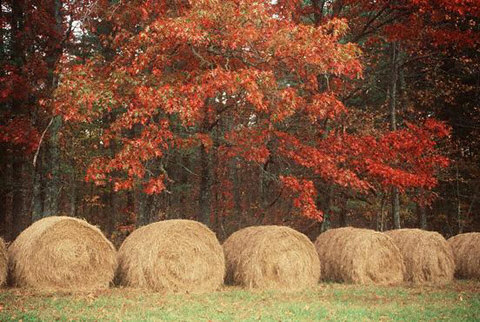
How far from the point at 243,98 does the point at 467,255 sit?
7.70m

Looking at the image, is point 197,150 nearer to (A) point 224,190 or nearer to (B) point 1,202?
(A) point 224,190

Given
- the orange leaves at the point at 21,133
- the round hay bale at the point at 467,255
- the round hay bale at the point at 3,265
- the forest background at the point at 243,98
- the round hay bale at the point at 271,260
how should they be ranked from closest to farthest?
the round hay bale at the point at 3,265 → the round hay bale at the point at 271,260 → the forest background at the point at 243,98 → the round hay bale at the point at 467,255 → the orange leaves at the point at 21,133

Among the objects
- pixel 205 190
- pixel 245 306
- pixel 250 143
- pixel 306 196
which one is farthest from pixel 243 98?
pixel 245 306

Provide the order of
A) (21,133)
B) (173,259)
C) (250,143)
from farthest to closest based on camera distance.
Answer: (21,133) < (250,143) < (173,259)

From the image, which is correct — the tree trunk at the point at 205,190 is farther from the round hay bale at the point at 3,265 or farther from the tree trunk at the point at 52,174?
the round hay bale at the point at 3,265

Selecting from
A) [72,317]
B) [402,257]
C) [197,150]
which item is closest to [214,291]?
[72,317]

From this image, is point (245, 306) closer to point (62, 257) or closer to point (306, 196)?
point (62, 257)

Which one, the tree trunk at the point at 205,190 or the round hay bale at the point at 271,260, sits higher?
the tree trunk at the point at 205,190

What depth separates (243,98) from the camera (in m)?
16.9

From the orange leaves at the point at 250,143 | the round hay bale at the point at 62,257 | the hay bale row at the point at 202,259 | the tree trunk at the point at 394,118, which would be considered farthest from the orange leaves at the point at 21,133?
the tree trunk at the point at 394,118

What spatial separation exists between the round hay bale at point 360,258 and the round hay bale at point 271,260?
857 millimetres

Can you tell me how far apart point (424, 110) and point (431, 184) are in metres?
10.2

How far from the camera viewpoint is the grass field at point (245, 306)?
8203mm

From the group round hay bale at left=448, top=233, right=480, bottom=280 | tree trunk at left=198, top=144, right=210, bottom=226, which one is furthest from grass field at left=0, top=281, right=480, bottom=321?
tree trunk at left=198, top=144, right=210, bottom=226
